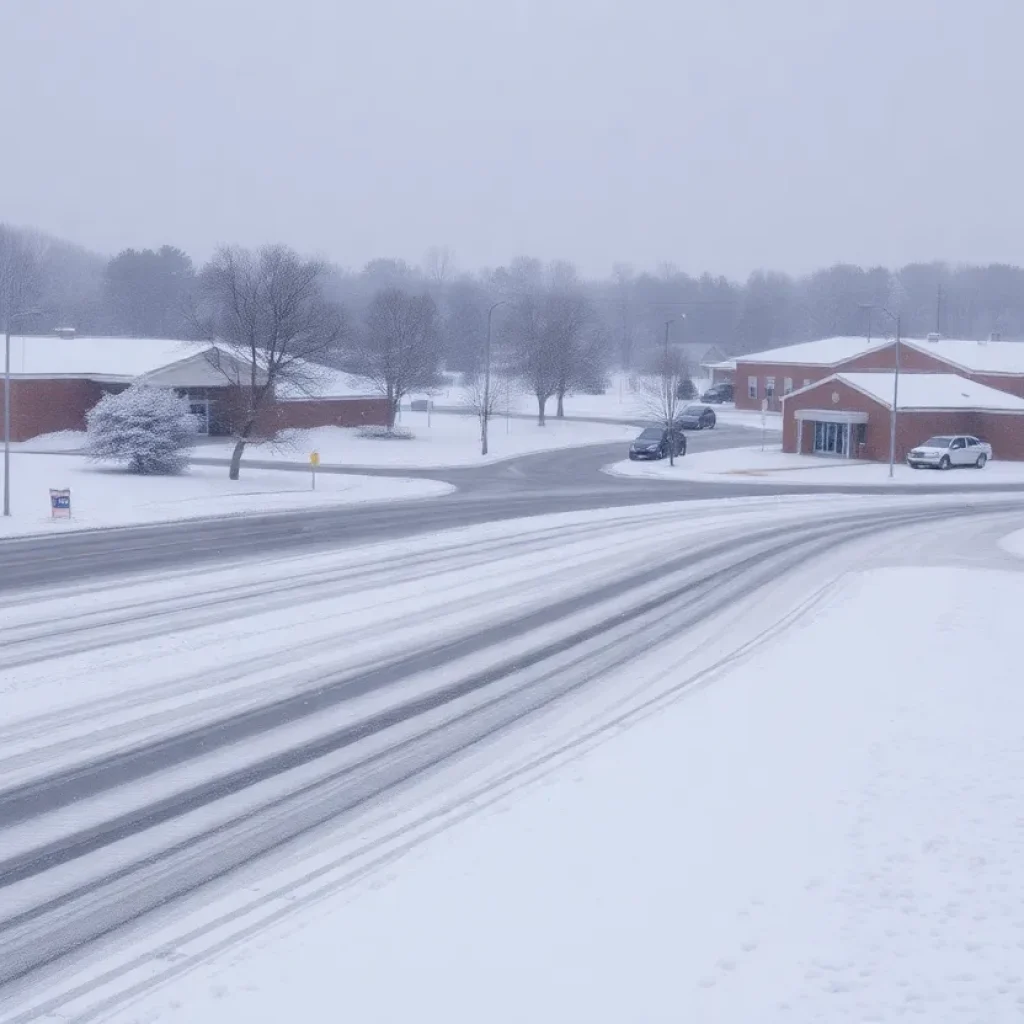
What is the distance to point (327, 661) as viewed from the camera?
1605 centimetres

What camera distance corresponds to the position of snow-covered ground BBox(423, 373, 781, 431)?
80.4m

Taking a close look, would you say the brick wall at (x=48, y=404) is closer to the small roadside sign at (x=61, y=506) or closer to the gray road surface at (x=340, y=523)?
the gray road surface at (x=340, y=523)

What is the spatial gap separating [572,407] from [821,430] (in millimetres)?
39364

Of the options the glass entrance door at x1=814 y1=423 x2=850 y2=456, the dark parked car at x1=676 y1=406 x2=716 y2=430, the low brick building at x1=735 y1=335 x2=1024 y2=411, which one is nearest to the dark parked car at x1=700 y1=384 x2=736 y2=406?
the low brick building at x1=735 y1=335 x2=1024 y2=411

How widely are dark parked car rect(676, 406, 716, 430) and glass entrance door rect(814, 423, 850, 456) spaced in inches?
498

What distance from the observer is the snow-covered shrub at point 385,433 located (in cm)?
6369

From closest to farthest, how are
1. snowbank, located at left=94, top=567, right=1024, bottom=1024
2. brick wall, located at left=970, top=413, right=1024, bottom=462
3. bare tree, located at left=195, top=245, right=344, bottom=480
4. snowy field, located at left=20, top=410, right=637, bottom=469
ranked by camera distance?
snowbank, located at left=94, top=567, right=1024, bottom=1024 < bare tree, located at left=195, top=245, right=344, bottom=480 < snowy field, located at left=20, top=410, right=637, bottom=469 < brick wall, located at left=970, top=413, right=1024, bottom=462

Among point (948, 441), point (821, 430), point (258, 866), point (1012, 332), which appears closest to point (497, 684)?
point (258, 866)

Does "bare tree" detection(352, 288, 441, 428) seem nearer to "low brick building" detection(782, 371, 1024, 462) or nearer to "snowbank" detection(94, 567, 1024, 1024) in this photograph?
"low brick building" detection(782, 371, 1024, 462)

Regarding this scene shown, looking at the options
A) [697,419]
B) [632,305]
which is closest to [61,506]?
[697,419]

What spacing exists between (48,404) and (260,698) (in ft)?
155

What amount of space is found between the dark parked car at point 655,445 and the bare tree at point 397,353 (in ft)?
48.4

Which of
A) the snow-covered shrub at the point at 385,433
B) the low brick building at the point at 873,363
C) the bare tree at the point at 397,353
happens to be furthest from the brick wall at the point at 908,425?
the bare tree at the point at 397,353

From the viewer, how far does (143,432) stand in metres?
43.0
